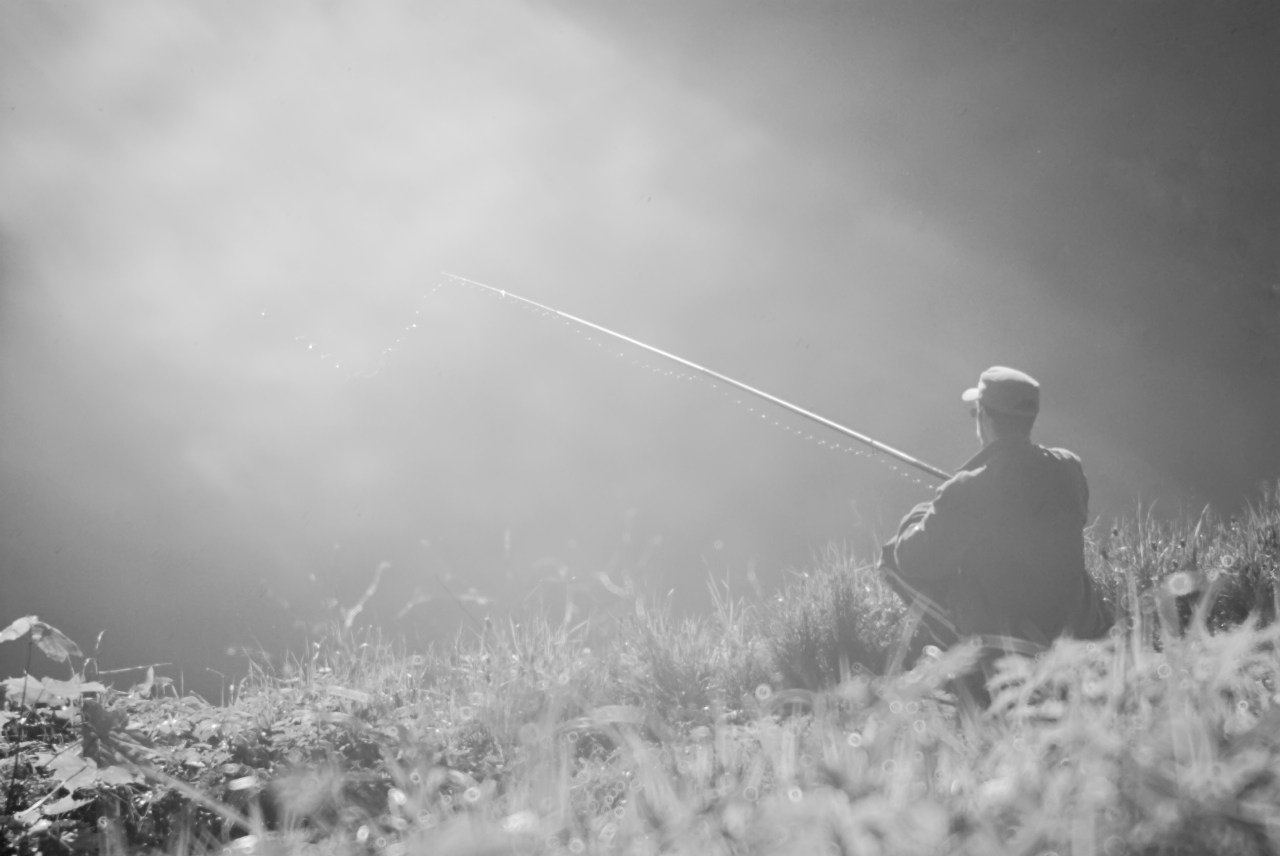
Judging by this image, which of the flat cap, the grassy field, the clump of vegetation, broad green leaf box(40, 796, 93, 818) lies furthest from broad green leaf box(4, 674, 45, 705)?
the flat cap

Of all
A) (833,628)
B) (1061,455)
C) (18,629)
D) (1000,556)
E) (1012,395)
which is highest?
(1012,395)

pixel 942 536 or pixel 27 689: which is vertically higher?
pixel 942 536

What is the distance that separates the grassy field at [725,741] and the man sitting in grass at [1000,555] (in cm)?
23

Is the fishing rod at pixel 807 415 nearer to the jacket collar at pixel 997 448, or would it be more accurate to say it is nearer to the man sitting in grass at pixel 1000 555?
the jacket collar at pixel 997 448

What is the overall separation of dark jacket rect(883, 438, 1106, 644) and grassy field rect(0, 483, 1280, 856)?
0.26 metres

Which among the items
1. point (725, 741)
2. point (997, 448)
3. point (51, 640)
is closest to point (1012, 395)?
point (997, 448)

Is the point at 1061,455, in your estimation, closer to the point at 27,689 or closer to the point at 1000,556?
the point at 1000,556

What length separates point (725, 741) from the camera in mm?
1831

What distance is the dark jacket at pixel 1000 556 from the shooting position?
3.65 metres

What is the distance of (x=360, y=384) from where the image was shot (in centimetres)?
1534

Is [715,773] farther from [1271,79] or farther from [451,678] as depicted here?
[1271,79]

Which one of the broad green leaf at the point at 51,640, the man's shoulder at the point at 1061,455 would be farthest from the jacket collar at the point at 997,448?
the broad green leaf at the point at 51,640

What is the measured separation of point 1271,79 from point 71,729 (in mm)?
12178

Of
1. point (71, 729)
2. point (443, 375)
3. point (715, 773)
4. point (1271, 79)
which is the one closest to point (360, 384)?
point (443, 375)
